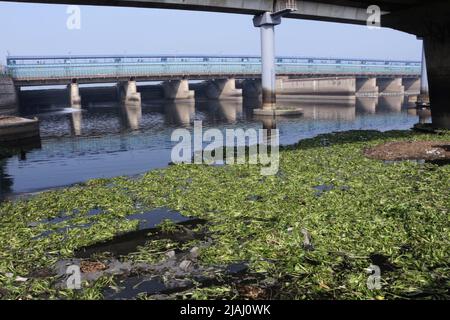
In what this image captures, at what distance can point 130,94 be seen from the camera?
113m

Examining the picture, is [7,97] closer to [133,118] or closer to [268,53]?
[133,118]

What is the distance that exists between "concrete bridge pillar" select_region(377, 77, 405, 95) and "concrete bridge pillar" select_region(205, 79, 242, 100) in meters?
61.8

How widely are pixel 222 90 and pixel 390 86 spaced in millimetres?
68734

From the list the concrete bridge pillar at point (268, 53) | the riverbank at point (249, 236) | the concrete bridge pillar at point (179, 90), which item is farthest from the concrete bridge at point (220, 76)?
the riverbank at point (249, 236)

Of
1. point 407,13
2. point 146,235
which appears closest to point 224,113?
point 407,13

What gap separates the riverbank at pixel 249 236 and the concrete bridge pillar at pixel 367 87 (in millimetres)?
130444

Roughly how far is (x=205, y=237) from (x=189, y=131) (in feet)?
126

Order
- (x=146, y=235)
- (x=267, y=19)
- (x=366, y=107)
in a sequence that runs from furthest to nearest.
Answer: (x=366, y=107) < (x=267, y=19) < (x=146, y=235)

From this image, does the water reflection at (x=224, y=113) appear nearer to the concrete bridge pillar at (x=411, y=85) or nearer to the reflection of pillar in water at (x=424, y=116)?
the reflection of pillar in water at (x=424, y=116)

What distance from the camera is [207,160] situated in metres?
25.4

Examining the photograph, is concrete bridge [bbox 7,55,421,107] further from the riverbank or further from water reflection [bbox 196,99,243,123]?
the riverbank

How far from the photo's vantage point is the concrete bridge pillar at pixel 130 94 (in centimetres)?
11069
